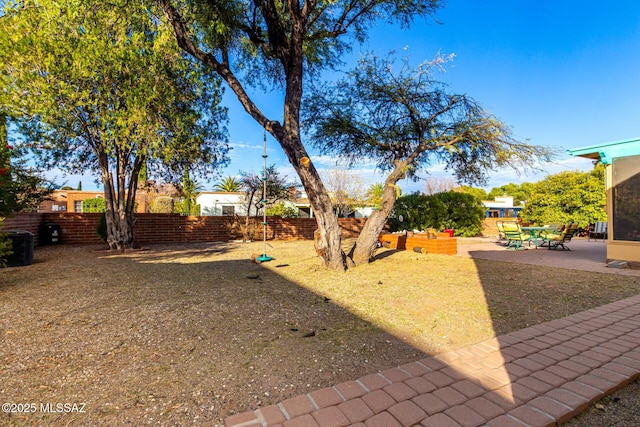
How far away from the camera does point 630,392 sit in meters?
2.37

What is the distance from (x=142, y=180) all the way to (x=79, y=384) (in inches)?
426

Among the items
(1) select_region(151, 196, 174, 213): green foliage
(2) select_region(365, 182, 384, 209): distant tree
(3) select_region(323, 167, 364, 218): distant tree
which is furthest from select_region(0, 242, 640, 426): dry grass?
(3) select_region(323, 167, 364, 218): distant tree

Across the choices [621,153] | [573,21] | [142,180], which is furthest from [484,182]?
[142,180]

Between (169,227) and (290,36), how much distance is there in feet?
32.1

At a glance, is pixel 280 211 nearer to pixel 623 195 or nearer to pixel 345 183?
pixel 345 183

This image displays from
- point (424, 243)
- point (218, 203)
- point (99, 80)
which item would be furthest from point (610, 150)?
point (218, 203)

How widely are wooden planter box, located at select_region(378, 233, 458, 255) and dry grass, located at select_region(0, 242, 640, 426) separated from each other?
3159mm

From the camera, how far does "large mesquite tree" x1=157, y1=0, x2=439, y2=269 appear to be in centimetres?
676

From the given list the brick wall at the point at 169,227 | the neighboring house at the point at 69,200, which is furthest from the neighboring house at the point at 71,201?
the brick wall at the point at 169,227

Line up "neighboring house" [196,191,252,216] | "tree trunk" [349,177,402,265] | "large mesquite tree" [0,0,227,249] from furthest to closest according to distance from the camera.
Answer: "neighboring house" [196,191,252,216]
"tree trunk" [349,177,402,265]
"large mesquite tree" [0,0,227,249]

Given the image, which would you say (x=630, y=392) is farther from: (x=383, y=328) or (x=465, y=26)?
(x=465, y=26)

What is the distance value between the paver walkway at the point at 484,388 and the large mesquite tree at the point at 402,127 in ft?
16.7

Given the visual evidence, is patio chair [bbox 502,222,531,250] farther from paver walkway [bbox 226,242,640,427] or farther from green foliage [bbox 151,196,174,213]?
green foliage [bbox 151,196,174,213]

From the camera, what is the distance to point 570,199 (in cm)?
1789
